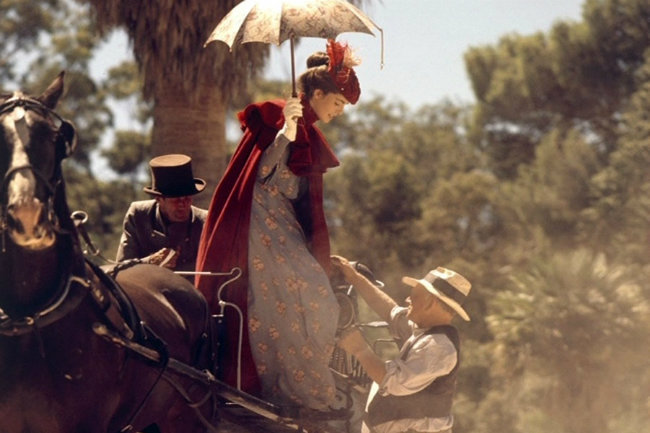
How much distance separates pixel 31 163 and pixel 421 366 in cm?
253

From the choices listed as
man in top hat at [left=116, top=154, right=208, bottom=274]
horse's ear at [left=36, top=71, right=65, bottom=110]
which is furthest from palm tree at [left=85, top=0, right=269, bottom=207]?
horse's ear at [left=36, top=71, right=65, bottom=110]

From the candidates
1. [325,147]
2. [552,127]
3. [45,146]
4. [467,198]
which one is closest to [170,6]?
[325,147]

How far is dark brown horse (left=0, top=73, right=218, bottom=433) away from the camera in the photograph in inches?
195

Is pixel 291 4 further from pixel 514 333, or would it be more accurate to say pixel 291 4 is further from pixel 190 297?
pixel 514 333

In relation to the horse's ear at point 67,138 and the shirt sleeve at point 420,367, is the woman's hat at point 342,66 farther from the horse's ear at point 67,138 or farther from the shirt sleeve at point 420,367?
the horse's ear at point 67,138

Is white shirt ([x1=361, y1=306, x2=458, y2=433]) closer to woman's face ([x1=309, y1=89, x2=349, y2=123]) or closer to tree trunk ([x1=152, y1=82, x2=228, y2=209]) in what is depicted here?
woman's face ([x1=309, y1=89, x2=349, y2=123])

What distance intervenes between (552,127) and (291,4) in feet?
136

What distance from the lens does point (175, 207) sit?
24.2ft

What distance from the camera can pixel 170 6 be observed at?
1459 centimetres

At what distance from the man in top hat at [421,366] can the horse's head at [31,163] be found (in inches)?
88.6

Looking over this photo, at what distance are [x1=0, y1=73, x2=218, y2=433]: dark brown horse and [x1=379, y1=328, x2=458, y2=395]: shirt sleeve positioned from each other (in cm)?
148

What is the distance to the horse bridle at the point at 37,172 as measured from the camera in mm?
4902

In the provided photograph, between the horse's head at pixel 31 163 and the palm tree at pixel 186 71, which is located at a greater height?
the horse's head at pixel 31 163

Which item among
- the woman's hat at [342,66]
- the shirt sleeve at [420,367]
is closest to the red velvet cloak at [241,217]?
the woman's hat at [342,66]
